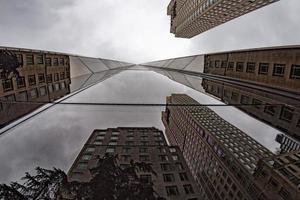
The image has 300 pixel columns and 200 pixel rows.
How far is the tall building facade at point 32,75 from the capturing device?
16.4 meters

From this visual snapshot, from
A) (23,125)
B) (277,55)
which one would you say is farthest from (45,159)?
(277,55)

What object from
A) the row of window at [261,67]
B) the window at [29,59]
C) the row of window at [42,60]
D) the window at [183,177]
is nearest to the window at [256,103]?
the window at [183,177]

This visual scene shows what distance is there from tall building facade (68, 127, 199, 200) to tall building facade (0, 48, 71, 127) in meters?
8.33

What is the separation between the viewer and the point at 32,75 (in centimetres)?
2258

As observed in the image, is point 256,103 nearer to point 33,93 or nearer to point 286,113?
point 286,113

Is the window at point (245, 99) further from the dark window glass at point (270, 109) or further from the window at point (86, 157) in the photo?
the window at point (86, 157)

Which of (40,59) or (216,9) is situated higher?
(216,9)

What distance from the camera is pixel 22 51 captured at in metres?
20.3

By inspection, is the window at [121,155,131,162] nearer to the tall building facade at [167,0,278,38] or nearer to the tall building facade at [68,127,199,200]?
the tall building facade at [68,127,199,200]

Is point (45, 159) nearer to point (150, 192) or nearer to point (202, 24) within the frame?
Result: point (150, 192)

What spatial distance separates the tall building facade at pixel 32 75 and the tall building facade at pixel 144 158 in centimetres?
833

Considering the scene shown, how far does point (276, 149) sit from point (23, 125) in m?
7.86

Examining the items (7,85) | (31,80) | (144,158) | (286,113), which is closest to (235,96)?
(286,113)

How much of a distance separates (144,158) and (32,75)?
72.2 feet
